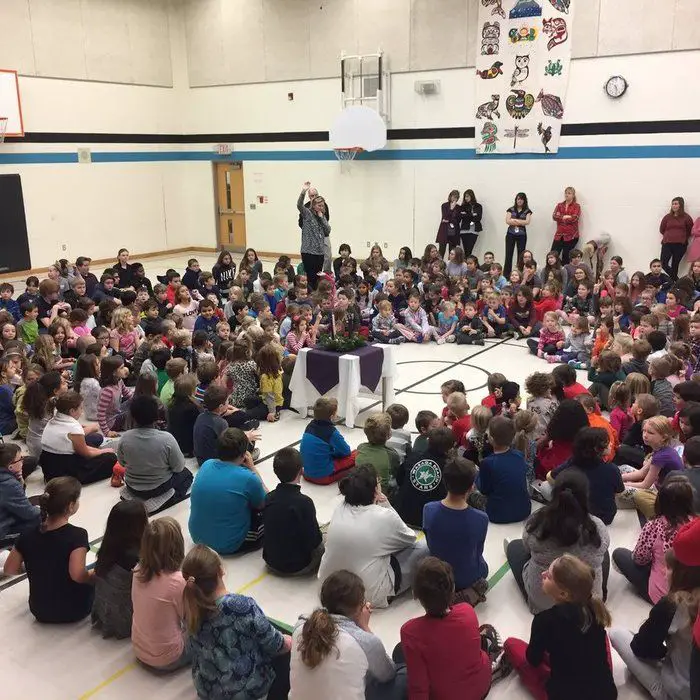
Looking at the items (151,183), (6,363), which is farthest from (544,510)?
(151,183)

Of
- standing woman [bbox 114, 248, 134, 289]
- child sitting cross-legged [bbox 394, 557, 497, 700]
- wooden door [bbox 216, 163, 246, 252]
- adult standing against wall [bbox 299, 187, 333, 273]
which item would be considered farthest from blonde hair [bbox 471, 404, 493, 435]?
wooden door [bbox 216, 163, 246, 252]

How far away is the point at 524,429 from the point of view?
4984 mm

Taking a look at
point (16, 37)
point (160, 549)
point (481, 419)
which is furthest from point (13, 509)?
point (16, 37)

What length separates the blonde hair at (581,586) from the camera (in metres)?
2.83

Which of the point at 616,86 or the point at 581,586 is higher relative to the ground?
the point at 616,86

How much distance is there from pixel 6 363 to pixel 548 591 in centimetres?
541

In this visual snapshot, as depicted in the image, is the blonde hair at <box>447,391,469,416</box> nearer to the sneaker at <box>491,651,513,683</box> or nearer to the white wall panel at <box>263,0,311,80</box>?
the sneaker at <box>491,651,513,683</box>

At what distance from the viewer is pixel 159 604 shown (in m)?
3.30

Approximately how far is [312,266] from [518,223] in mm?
4173

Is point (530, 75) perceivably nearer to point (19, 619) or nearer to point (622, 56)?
point (622, 56)

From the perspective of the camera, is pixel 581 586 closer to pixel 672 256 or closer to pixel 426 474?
pixel 426 474

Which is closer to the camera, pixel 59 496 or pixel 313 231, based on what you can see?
pixel 59 496

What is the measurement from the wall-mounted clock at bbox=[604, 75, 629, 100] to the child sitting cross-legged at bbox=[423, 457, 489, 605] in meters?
10.9

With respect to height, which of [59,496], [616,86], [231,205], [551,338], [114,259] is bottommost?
[551,338]
